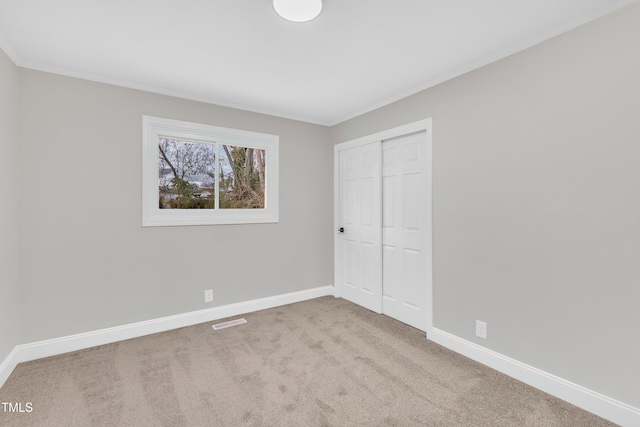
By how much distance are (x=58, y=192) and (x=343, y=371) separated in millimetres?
2842

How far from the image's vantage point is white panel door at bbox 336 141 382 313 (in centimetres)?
346

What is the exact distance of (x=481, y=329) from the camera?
7.77 ft

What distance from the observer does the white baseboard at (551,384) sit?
1.68 metres

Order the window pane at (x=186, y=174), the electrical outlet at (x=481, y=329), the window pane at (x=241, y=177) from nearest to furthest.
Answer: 1. the electrical outlet at (x=481, y=329)
2. the window pane at (x=186, y=174)
3. the window pane at (x=241, y=177)

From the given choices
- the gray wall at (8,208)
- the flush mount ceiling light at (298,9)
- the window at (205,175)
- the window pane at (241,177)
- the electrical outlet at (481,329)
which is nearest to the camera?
the flush mount ceiling light at (298,9)

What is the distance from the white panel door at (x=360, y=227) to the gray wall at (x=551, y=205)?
0.87 m

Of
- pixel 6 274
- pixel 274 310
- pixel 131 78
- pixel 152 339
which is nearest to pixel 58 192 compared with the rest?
pixel 6 274

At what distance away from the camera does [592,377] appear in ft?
5.91

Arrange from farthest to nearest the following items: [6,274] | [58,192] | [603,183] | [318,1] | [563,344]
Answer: [58,192]
[6,274]
[563,344]
[603,183]
[318,1]

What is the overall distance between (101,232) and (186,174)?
3.14 ft

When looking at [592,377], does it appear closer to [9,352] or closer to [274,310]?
[274,310]

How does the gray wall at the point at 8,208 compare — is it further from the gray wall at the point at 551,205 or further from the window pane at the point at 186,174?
the gray wall at the point at 551,205

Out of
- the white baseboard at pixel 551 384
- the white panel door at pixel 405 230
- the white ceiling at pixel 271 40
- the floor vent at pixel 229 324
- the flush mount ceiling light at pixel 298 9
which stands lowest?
the floor vent at pixel 229 324

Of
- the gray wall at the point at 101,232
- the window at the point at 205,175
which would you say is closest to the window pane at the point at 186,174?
the window at the point at 205,175
